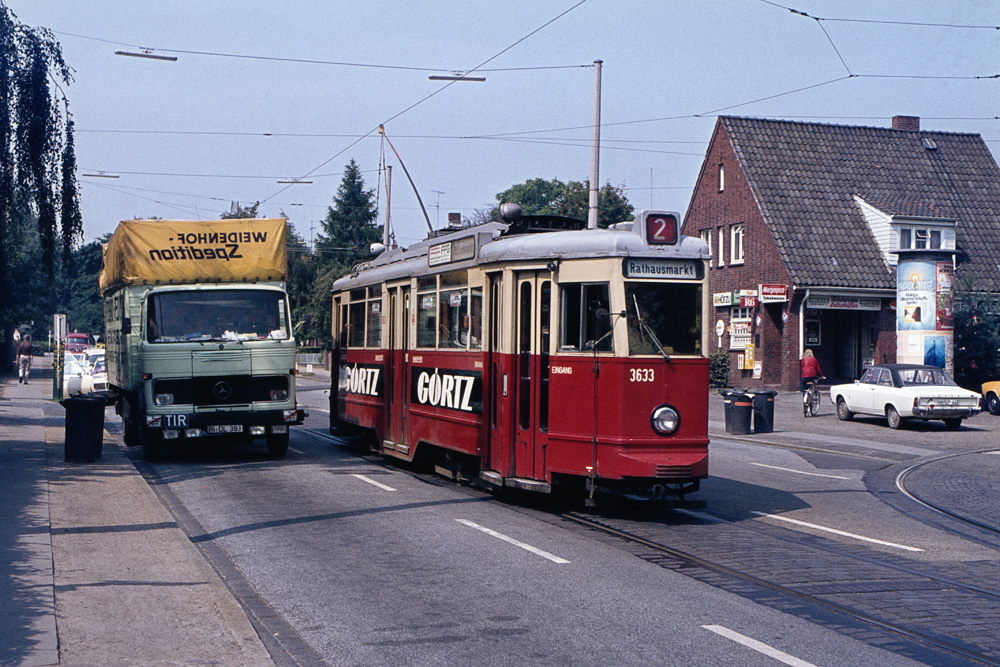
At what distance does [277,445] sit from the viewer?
17.4 meters

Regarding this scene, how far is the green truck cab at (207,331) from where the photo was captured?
1641cm

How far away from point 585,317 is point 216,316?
301 inches

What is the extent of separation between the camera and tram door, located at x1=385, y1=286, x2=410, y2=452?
50.1ft

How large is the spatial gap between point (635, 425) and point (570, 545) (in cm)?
171

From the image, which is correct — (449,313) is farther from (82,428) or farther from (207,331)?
(82,428)

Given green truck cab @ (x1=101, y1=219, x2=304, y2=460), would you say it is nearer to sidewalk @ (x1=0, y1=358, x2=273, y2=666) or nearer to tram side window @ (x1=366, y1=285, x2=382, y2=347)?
tram side window @ (x1=366, y1=285, x2=382, y2=347)

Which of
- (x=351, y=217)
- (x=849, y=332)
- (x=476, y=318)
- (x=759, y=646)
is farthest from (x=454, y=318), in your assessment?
(x=351, y=217)

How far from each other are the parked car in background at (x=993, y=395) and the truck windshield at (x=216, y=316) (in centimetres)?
2075

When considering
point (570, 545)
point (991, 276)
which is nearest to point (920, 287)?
Answer: point (991, 276)

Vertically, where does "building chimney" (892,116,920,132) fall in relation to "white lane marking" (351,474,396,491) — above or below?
above

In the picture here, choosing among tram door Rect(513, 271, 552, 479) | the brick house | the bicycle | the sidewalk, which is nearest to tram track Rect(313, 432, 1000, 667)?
tram door Rect(513, 271, 552, 479)

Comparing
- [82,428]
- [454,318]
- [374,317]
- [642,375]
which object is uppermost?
[374,317]

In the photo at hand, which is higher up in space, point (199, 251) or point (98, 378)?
point (199, 251)

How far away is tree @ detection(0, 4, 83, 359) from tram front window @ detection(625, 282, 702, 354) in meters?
10.4
